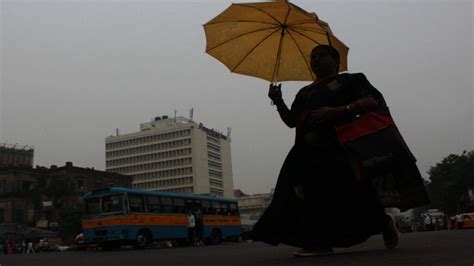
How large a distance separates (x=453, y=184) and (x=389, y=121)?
69357 millimetres

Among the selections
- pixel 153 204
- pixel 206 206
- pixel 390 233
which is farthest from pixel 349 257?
pixel 206 206

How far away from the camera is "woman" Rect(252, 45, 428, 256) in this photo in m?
4.54

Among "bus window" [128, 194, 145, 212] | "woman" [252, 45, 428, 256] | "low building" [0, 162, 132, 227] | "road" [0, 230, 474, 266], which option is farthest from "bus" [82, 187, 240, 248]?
"low building" [0, 162, 132, 227]

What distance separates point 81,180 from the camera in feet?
232

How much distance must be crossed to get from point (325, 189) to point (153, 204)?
16566 millimetres

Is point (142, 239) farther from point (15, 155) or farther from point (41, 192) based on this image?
point (15, 155)

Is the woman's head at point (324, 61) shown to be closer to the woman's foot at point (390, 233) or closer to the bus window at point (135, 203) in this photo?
the woman's foot at point (390, 233)

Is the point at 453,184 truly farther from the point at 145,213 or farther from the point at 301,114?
the point at 301,114

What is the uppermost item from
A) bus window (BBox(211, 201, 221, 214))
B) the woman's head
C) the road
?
bus window (BBox(211, 201, 221, 214))

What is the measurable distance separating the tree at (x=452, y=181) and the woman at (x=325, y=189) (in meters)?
65.5

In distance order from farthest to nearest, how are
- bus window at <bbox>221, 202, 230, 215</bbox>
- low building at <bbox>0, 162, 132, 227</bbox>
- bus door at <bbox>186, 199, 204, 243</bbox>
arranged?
low building at <bbox>0, 162, 132, 227</bbox> < bus window at <bbox>221, 202, 230, 215</bbox> < bus door at <bbox>186, 199, 204, 243</bbox>

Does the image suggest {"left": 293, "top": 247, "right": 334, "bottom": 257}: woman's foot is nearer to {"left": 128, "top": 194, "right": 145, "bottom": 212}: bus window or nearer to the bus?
the bus

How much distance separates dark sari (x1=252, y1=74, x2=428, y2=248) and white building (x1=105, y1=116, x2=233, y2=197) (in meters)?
112

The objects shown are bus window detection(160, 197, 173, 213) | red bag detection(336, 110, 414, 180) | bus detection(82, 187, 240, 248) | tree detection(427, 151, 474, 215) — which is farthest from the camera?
tree detection(427, 151, 474, 215)
